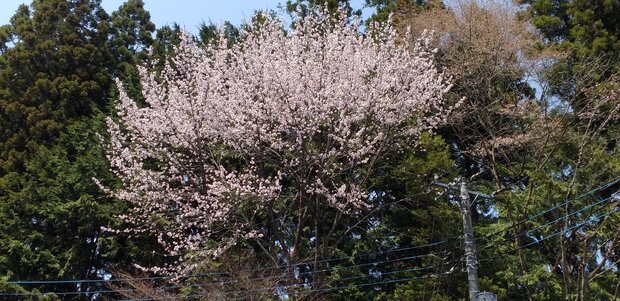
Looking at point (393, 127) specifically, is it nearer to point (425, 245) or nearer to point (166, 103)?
point (425, 245)

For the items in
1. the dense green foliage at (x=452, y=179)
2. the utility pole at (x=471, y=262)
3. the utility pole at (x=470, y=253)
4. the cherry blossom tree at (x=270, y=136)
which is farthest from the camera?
the dense green foliage at (x=452, y=179)

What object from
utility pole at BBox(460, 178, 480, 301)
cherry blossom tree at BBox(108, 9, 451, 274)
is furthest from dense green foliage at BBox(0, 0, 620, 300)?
utility pole at BBox(460, 178, 480, 301)

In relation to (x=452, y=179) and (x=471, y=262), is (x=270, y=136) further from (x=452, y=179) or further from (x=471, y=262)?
(x=471, y=262)

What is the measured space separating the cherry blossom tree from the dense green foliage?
0.78 meters

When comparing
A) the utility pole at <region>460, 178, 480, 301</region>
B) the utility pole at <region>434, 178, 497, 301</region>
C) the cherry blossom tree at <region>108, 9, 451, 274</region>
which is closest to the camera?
the utility pole at <region>434, 178, 497, 301</region>

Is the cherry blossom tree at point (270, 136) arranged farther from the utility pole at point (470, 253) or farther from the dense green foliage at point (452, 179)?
the utility pole at point (470, 253)

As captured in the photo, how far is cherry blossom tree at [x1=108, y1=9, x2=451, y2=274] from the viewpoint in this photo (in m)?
11.6

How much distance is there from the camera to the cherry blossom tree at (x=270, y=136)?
11578mm

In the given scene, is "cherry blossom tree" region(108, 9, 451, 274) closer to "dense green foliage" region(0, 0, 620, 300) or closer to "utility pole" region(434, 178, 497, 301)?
"dense green foliage" region(0, 0, 620, 300)

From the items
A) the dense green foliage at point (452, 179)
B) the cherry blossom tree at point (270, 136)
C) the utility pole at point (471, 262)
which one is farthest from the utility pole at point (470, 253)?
the cherry blossom tree at point (270, 136)

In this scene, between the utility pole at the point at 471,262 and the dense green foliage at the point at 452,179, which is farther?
the dense green foliage at the point at 452,179

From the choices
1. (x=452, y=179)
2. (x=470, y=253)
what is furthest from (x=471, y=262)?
(x=452, y=179)

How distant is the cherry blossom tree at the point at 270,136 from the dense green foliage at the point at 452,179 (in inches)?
30.7

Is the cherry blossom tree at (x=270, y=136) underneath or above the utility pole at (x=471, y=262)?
above
